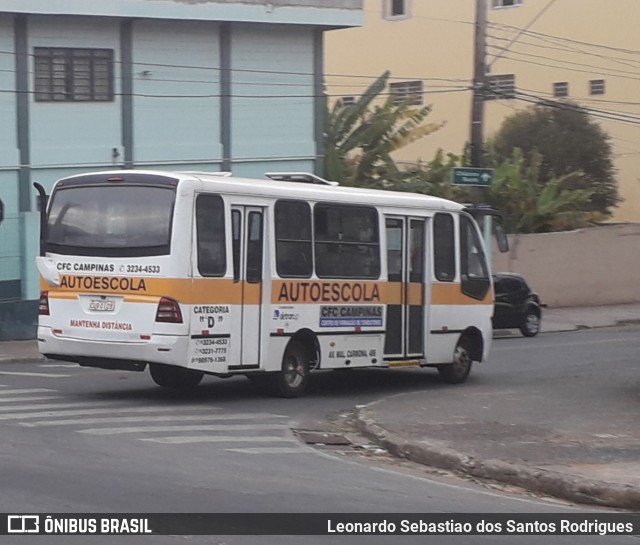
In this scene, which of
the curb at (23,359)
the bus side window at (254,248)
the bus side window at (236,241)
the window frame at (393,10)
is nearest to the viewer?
the bus side window at (236,241)

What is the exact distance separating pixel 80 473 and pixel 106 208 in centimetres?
546

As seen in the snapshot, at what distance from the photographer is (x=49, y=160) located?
88.0 feet

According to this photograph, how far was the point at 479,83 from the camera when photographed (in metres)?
28.5

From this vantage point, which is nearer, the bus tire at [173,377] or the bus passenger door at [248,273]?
the bus passenger door at [248,273]

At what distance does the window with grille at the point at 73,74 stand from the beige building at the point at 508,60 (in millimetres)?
22796

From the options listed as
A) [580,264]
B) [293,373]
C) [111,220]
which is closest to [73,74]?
[111,220]

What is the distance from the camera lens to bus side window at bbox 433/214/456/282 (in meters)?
18.4

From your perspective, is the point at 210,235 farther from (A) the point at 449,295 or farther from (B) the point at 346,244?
(A) the point at 449,295

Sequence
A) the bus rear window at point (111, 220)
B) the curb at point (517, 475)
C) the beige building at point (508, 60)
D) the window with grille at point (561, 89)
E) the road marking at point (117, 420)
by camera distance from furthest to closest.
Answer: the window with grille at point (561, 89), the beige building at point (508, 60), the bus rear window at point (111, 220), the road marking at point (117, 420), the curb at point (517, 475)

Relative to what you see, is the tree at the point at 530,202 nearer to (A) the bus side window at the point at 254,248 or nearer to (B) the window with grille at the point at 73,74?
(B) the window with grille at the point at 73,74

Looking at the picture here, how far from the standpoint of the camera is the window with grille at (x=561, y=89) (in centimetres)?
5119

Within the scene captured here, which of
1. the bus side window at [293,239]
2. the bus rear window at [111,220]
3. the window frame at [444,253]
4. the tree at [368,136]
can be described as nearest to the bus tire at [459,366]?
the window frame at [444,253]

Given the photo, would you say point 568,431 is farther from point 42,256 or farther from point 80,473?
point 42,256

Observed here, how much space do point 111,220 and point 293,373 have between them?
318 centimetres
